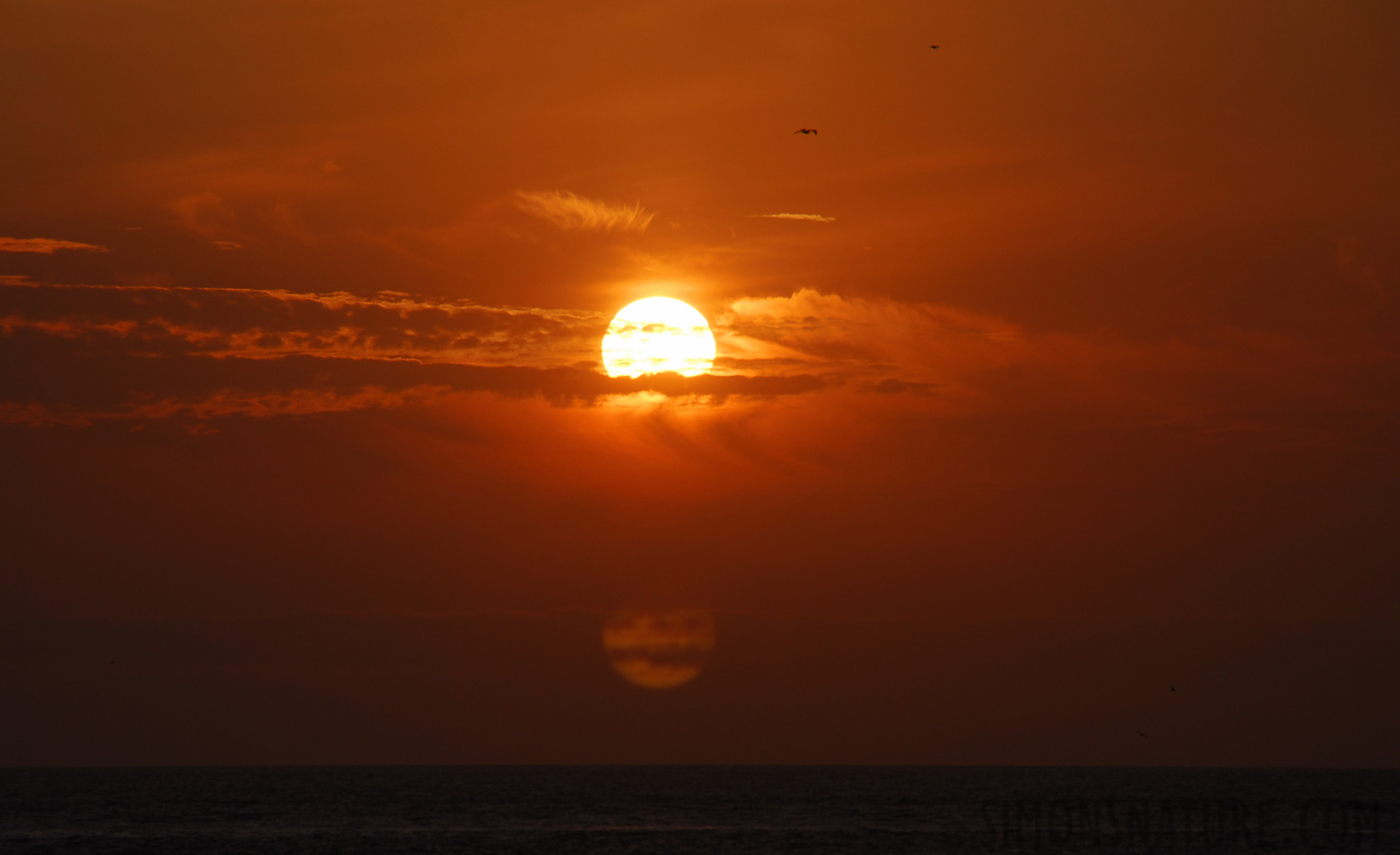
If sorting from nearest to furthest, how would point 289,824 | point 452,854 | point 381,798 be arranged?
point 452,854, point 289,824, point 381,798

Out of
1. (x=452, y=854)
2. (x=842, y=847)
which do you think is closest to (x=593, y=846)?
(x=452, y=854)

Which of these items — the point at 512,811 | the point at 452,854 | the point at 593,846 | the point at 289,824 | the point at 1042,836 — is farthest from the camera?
the point at 512,811

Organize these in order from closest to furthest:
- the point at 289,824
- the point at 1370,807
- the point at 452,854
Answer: the point at 452,854 → the point at 289,824 → the point at 1370,807

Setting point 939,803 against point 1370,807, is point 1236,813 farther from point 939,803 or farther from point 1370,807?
point 939,803

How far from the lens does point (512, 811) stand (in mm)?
161750

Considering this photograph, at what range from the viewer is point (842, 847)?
111500 mm

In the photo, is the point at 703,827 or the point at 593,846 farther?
the point at 703,827

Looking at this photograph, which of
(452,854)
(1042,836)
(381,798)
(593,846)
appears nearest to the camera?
(452,854)

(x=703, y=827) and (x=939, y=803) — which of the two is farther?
(x=939, y=803)

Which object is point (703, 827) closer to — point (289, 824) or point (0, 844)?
point (289, 824)

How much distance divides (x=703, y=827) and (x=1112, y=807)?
7441cm

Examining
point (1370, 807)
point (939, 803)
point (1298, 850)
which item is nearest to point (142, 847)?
point (1298, 850)

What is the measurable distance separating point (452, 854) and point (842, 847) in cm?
3175

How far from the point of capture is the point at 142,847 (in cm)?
11238
